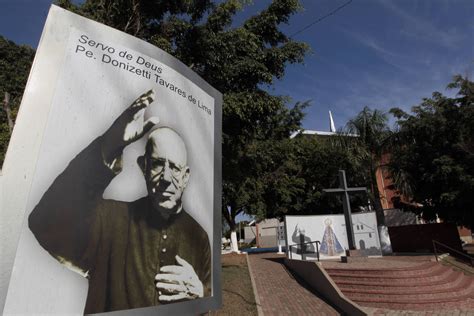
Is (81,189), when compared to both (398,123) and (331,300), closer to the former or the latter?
(331,300)

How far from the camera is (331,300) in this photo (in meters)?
9.18

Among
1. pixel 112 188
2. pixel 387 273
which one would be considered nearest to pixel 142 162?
pixel 112 188

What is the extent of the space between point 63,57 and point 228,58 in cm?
557

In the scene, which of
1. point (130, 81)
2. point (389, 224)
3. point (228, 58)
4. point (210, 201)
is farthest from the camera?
point (389, 224)

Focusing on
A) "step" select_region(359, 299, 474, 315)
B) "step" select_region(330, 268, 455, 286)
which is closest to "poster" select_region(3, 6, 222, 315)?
"step" select_region(359, 299, 474, 315)

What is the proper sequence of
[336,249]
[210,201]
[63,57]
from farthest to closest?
1. [336,249]
2. [210,201]
3. [63,57]

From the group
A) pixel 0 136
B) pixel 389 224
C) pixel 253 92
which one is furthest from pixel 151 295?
pixel 389 224

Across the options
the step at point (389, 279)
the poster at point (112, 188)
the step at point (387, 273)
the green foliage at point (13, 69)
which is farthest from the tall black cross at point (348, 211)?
the green foliage at point (13, 69)

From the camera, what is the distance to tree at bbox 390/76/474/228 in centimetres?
1479

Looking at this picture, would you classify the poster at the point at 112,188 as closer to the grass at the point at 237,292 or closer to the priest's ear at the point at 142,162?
the priest's ear at the point at 142,162

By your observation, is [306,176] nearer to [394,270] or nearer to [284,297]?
[394,270]

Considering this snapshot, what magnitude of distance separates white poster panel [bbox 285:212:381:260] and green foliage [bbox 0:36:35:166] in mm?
13045

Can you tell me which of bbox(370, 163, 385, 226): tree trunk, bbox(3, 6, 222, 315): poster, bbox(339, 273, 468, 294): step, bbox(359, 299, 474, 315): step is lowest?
bbox(359, 299, 474, 315): step

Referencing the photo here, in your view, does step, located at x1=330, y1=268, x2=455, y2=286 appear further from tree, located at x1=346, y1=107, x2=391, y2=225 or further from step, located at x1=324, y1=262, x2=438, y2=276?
tree, located at x1=346, y1=107, x2=391, y2=225
